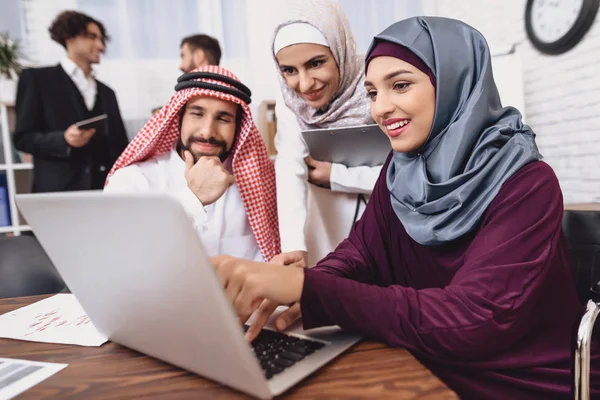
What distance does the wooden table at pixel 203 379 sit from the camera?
0.52 metres

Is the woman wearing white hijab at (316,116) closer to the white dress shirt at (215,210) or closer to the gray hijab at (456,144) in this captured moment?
the white dress shirt at (215,210)

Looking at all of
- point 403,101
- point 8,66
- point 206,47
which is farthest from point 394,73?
point 8,66

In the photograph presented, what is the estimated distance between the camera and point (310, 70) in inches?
58.2

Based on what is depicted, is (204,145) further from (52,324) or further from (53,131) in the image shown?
(53,131)

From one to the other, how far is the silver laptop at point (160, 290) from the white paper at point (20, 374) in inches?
3.7

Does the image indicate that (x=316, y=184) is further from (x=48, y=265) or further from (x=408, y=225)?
(x=48, y=265)

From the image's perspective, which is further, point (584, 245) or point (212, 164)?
point (212, 164)

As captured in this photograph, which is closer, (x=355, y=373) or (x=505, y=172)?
(x=355, y=373)

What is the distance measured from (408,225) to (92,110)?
8.24ft

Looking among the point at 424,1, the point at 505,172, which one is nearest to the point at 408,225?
the point at 505,172

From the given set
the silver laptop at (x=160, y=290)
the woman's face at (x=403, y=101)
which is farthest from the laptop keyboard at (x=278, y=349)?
the woman's face at (x=403, y=101)

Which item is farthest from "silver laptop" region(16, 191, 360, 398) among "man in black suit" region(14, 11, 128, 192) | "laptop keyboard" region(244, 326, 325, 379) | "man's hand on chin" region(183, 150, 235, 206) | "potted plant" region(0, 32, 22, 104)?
"potted plant" region(0, 32, 22, 104)

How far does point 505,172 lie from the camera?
0.81 m

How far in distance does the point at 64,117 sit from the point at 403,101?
2.35m
